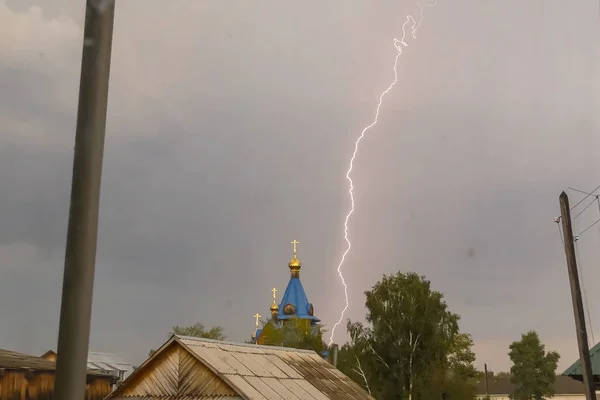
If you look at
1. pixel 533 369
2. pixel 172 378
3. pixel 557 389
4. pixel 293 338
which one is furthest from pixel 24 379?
pixel 557 389

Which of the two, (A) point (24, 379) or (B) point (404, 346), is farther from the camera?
(B) point (404, 346)

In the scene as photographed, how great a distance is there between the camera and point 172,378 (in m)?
21.2

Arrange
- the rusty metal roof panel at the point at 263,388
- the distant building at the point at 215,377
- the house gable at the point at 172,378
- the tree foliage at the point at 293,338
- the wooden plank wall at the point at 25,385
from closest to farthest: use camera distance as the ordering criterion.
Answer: the rusty metal roof panel at the point at 263,388 → the distant building at the point at 215,377 → the house gable at the point at 172,378 → the wooden plank wall at the point at 25,385 → the tree foliage at the point at 293,338

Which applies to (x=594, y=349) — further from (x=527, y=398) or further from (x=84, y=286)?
(x=527, y=398)

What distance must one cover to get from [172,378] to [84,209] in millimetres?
18775

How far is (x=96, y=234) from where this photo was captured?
11.8ft

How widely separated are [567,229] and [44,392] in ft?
76.1

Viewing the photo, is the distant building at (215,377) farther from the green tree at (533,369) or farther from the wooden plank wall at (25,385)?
the green tree at (533,369)

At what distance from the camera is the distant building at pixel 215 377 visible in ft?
65.5

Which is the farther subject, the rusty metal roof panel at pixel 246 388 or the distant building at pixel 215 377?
the distant building at pixel 215 377

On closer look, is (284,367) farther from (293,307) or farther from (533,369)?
(533,369)

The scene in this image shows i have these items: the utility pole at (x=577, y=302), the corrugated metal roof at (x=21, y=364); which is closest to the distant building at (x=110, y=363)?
the corrugated metal roof at (x=21, y=364)

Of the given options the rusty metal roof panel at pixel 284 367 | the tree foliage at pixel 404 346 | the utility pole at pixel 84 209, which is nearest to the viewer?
the utility pole at pixel 84 209

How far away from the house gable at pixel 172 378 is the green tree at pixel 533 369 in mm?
87585
